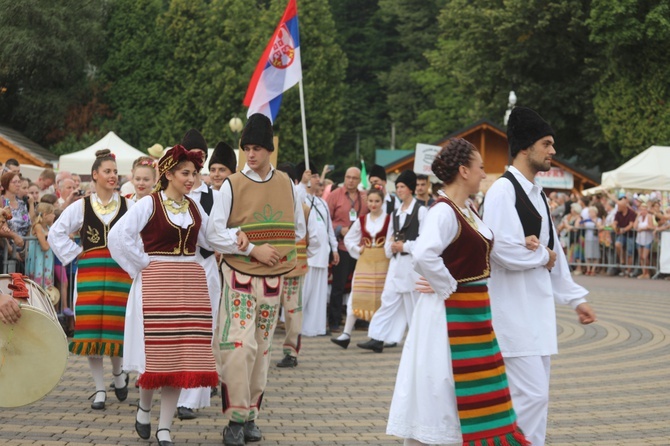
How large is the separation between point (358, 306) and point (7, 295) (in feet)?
24.8

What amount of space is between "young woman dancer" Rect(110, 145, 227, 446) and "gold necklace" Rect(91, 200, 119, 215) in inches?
68.7

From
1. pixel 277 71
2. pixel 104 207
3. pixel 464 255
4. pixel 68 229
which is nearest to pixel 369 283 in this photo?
pixel 277 71

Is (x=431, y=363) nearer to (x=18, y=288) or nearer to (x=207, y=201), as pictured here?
(x=18, y=288)

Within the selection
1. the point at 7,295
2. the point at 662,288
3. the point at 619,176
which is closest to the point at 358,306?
the point at 7,295

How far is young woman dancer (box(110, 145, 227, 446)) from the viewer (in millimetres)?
7617

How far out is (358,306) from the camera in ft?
45.6

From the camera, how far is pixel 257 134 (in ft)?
27.0

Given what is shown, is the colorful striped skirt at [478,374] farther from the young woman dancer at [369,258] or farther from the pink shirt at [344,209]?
the pink shirt at [344,209]

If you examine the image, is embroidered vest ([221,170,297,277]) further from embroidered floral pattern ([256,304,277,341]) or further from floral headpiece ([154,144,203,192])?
floral headpiece ([154,144,203,192])

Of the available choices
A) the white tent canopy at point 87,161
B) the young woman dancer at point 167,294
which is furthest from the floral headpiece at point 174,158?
the white tent canopy at point 87,161

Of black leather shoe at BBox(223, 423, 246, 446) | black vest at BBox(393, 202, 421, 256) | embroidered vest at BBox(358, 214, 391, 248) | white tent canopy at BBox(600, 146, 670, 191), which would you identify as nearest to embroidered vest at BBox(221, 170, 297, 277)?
black leather shoe at BBox(223, 423, 246, 446)

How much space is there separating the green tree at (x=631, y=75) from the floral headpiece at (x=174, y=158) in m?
37.5

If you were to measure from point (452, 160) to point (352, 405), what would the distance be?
3.53 meters

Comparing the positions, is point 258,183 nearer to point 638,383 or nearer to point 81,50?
point 638,383
